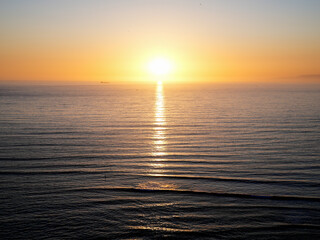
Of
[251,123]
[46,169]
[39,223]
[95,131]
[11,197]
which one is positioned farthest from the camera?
[251,123]

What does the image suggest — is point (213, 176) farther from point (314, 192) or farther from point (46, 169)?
point (46, 169)

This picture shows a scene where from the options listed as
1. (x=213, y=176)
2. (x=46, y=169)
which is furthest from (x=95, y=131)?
(x=213, y=176)

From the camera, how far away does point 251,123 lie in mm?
38531

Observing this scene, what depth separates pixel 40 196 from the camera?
14156 mm

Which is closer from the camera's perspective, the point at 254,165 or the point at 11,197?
the point at 11,197

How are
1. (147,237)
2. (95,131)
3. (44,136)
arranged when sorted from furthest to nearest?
(95,131) < (44,136) < (147,237)

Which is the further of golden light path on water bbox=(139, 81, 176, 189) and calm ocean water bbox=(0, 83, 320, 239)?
golden light path on water bbox=(139, 81, 176, 189)

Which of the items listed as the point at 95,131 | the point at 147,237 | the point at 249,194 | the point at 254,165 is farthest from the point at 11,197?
the point at 95,131

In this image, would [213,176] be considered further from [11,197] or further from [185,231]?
[11,197]

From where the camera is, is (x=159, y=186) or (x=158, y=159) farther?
(x=158, y=159)

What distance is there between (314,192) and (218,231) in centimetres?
Answer: 659

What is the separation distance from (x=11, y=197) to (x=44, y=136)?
15755 millimetres

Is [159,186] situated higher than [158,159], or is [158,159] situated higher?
[158,159]

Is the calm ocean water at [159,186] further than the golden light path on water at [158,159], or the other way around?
the golden light path on water at [158,159]
